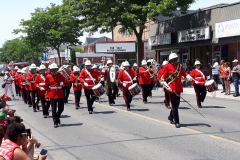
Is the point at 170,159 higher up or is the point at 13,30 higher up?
the point at 13,30

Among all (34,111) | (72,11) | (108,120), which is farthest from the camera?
(72,11)

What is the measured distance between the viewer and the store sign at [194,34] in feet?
91.4

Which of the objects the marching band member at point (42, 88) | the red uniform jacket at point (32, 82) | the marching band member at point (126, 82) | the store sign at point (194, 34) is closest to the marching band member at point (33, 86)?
the red uniform jacket at point (32, 82)

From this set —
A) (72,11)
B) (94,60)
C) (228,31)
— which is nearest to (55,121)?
(228,31)

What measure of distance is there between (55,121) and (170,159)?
5.18m

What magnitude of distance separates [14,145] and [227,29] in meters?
22.9

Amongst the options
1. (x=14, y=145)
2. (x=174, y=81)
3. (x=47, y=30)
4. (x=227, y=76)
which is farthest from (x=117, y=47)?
(x=14, y=145)

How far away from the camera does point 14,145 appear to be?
14.6 feet

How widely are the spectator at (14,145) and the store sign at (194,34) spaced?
2429cm

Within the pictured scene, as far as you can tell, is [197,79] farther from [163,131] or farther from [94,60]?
[94,60]

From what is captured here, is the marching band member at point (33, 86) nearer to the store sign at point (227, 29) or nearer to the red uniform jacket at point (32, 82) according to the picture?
the red uniform jacket at point (32, 82)

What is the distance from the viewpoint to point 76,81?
15977 mm

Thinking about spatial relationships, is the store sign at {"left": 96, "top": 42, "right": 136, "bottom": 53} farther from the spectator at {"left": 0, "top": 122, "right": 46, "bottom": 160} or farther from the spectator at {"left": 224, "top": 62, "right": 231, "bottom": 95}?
the spectator at {"left": 0, "top": 122, "right": 46, "bottom": 160}

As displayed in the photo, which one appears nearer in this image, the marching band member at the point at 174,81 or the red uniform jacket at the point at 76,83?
the marching band member at the point at 174,81
